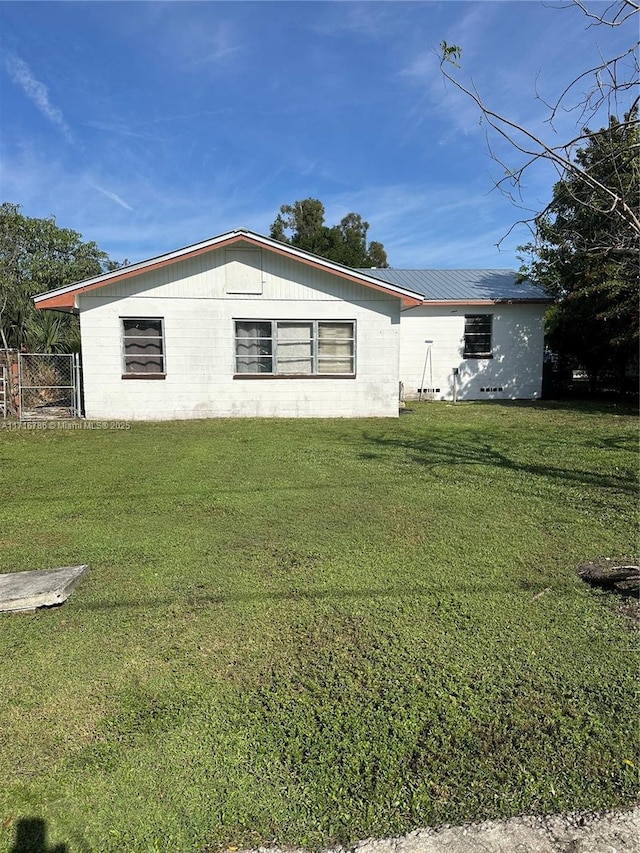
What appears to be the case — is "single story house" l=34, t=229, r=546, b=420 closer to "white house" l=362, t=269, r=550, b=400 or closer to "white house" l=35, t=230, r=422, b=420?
"white house" l=35, t=230, r=422, b=420

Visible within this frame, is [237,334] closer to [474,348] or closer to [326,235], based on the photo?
[474,348]

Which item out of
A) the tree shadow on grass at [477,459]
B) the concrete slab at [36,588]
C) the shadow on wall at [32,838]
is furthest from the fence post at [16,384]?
the shadow on wall at [32,838]

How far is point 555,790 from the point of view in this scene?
1.84m

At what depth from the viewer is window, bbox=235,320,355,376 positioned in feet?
39.8

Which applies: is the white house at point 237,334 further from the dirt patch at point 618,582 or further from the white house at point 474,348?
the dirt patch at point 618,582

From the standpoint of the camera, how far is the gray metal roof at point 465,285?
1688 centimetres

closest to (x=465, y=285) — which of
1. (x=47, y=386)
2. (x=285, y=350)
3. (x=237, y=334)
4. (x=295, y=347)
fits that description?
(x=295, y=347)

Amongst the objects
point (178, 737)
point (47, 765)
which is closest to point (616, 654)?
point (178, 737)

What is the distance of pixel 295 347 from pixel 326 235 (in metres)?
22.4

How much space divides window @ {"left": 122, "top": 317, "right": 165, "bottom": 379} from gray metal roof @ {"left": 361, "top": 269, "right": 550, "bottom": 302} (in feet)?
28.6

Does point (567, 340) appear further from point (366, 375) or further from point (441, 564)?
point (441, 564)

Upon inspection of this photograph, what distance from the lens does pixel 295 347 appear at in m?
12.3

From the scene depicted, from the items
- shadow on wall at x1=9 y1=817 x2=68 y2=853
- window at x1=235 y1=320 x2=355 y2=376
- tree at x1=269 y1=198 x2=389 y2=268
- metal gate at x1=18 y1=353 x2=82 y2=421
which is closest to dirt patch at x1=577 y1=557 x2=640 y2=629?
shadow on wall at x1=9 y1=817 x2=68 y2=853

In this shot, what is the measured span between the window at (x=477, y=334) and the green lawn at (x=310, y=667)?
38.9ft
